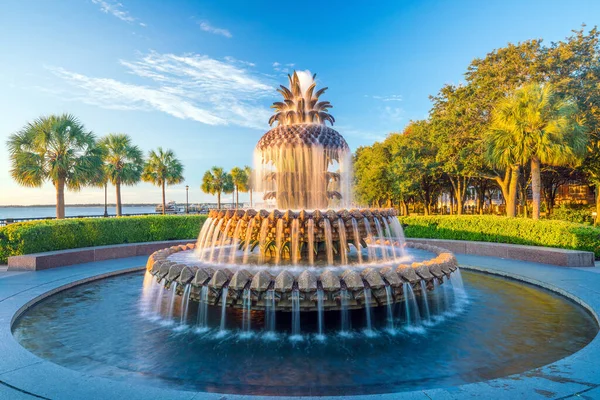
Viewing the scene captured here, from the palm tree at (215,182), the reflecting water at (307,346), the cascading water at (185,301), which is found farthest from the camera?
the palm tree at (215,182)

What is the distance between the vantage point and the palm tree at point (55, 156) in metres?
20.2

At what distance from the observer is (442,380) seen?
445 centimetres

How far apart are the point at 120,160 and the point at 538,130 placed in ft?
113

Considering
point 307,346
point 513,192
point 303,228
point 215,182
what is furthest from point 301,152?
point 215,182

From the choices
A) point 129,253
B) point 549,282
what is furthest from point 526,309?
point 129,253

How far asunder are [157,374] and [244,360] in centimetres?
121

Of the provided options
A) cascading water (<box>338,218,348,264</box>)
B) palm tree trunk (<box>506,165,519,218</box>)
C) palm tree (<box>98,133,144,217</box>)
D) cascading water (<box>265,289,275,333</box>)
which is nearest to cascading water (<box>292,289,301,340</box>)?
cascading water (<box>265,289,275,333</box>)

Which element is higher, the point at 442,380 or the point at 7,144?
the point at 7,144

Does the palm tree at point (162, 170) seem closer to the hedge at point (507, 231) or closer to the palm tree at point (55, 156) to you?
the palm tree at point (55, 156)

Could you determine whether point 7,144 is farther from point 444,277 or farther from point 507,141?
point 507,141

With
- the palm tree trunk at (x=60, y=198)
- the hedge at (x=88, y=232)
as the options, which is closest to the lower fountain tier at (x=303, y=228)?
the hedge at (x=88, y=232)

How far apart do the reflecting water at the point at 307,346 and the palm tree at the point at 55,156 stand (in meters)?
15.9

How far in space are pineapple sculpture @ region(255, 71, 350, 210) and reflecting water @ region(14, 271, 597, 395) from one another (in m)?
3.47

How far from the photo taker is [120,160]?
33.7 metres
